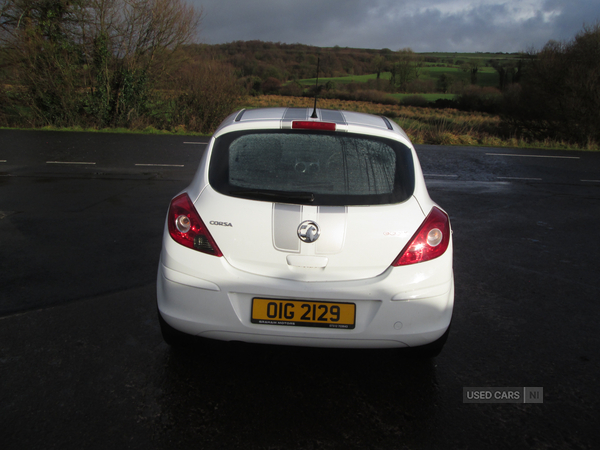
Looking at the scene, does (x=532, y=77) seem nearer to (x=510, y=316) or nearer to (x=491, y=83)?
(x=510, y=316)

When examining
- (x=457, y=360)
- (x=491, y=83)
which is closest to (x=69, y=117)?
(x=457, y=360)

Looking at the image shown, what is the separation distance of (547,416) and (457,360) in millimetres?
668

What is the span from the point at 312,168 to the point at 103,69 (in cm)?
2082

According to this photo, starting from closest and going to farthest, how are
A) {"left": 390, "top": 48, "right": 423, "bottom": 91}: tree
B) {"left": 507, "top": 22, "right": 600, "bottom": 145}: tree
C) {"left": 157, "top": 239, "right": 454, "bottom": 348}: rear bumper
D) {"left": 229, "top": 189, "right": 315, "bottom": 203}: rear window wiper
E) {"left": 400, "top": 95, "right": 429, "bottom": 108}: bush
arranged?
1. {"left": 157, "top": 239, "right": 454, "bottom": 348}: rear bumper
2. {"left": 229, "top": 189, "right": 315, "bottom": 203}: rear window wiper
3. {"left": 507, "top": 22, "right": 600, "bottom": 145}: tree
4. {"left": 400, "top": 95, "right": 429, "bottom": 108}: bush
5. {"left": 390, "top": 48, "right": 423, "bottom": 91}: tree

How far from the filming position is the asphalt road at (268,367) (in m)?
2.50

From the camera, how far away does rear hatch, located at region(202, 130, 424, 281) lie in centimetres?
273

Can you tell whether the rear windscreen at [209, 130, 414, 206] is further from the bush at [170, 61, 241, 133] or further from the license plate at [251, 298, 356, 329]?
the bush at [170, 61, 241, 133]

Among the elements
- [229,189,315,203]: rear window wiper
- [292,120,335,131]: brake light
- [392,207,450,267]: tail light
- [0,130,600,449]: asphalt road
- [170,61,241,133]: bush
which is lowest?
[0,130,600,449]: asphalt road

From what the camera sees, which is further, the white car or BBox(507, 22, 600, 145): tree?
BBox(507, 22, 600, 145): tree

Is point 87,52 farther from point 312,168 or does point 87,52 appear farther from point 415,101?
point 415,101

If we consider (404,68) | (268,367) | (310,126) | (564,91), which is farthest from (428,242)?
(404,68)

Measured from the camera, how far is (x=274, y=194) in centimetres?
281

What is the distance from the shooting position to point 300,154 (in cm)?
300

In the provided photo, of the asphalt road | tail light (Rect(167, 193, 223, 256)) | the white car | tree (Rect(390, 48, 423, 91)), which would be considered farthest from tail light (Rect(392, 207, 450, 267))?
tree (Rect(390, 48, 423, 91))
